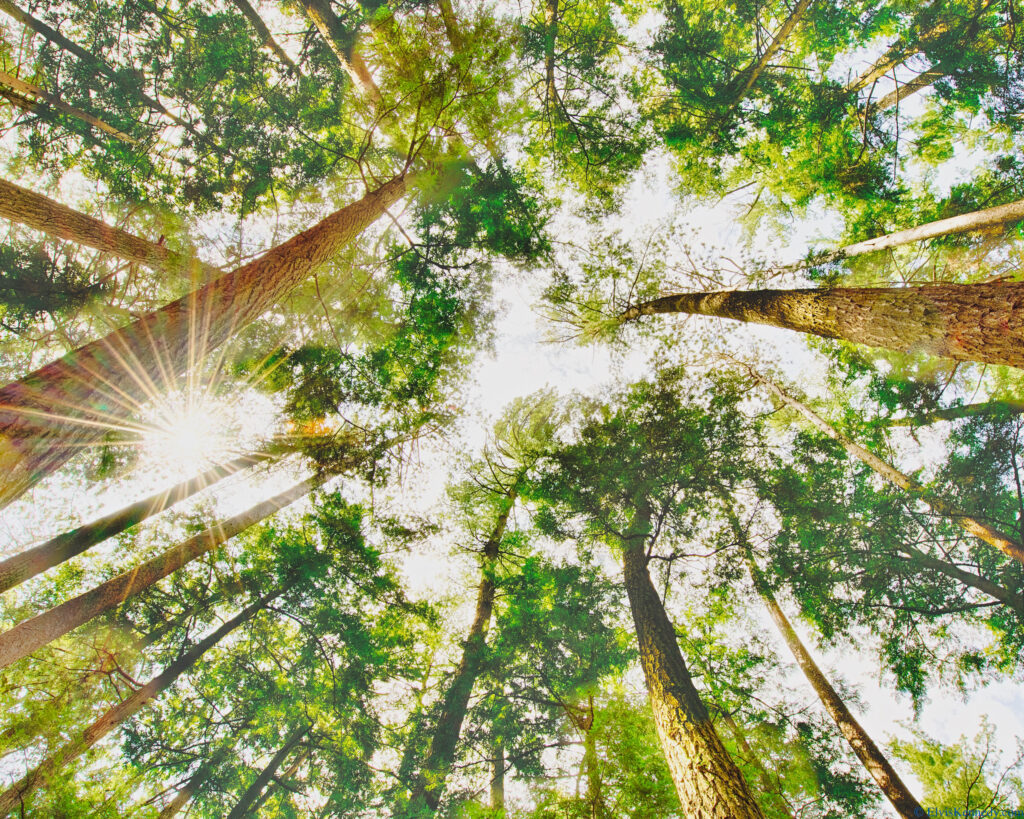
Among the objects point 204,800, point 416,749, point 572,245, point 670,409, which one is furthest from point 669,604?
point 204,800

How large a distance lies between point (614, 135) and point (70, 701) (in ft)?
38.6

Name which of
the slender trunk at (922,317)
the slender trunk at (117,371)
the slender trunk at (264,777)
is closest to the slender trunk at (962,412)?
the slender trunk at (922,317)

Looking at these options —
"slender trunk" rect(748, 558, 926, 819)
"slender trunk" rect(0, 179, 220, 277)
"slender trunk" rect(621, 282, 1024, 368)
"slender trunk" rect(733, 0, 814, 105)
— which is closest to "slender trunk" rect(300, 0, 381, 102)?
"slender trunk" rect(0, 179, 220, 277)

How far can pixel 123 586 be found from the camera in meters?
5.15

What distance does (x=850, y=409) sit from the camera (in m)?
7.07

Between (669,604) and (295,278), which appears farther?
(669,604)

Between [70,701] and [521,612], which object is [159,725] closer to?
[70,701]

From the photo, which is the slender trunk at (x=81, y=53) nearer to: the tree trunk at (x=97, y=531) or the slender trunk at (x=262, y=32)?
the slender trunk at (x=262, y=32)

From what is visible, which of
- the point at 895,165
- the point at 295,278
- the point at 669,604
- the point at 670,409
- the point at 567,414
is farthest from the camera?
the point at 567,414

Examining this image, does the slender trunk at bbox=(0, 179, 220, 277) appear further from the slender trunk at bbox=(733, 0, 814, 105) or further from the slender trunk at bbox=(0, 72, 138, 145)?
the slender trunk at bbox=(733, 0, 814, 105)

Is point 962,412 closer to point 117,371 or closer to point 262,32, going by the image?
point 117,371

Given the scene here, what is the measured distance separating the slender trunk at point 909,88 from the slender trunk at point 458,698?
8.38 metres

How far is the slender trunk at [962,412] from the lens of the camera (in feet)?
20.3

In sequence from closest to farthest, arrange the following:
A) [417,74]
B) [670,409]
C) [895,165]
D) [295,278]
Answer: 1. [295,278]
2. [417,74]
3. [895,165]
4. [670,409]
